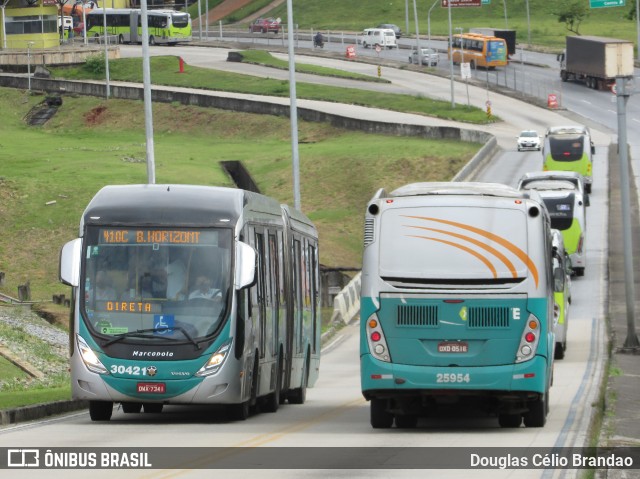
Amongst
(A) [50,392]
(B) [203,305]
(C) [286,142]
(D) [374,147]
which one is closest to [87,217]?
(B) [203,305]

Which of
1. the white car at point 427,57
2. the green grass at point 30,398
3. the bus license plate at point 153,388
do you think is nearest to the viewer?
the bus license plate at point 153,388

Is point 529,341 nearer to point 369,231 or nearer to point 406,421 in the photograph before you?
point 406,421

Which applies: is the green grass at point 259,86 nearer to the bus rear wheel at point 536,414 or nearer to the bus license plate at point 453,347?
the bus rear wheel at point 536,414

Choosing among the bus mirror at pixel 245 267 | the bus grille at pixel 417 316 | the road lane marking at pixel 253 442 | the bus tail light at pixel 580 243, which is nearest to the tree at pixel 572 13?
the bus tail light at pixel 580 243

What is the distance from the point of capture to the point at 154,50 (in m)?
127

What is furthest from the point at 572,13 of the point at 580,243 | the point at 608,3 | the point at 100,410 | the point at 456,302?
the point at 456,302

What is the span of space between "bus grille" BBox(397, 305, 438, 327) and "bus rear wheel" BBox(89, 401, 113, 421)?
4.41 metres

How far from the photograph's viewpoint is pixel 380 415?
18.7 metres

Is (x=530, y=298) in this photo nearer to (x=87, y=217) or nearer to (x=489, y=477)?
(x=489, y=477)

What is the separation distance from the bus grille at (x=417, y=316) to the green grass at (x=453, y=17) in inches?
4919

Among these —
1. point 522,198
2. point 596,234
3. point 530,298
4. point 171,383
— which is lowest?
point 596,234

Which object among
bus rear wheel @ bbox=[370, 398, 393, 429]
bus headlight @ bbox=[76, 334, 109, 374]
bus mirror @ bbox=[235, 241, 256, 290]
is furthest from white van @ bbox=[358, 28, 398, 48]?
bus rear wheel @ bbox=[370, 398, 393, 429]

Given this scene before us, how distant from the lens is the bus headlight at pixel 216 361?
19.2 meters

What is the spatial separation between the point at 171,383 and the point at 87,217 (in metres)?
2.52
